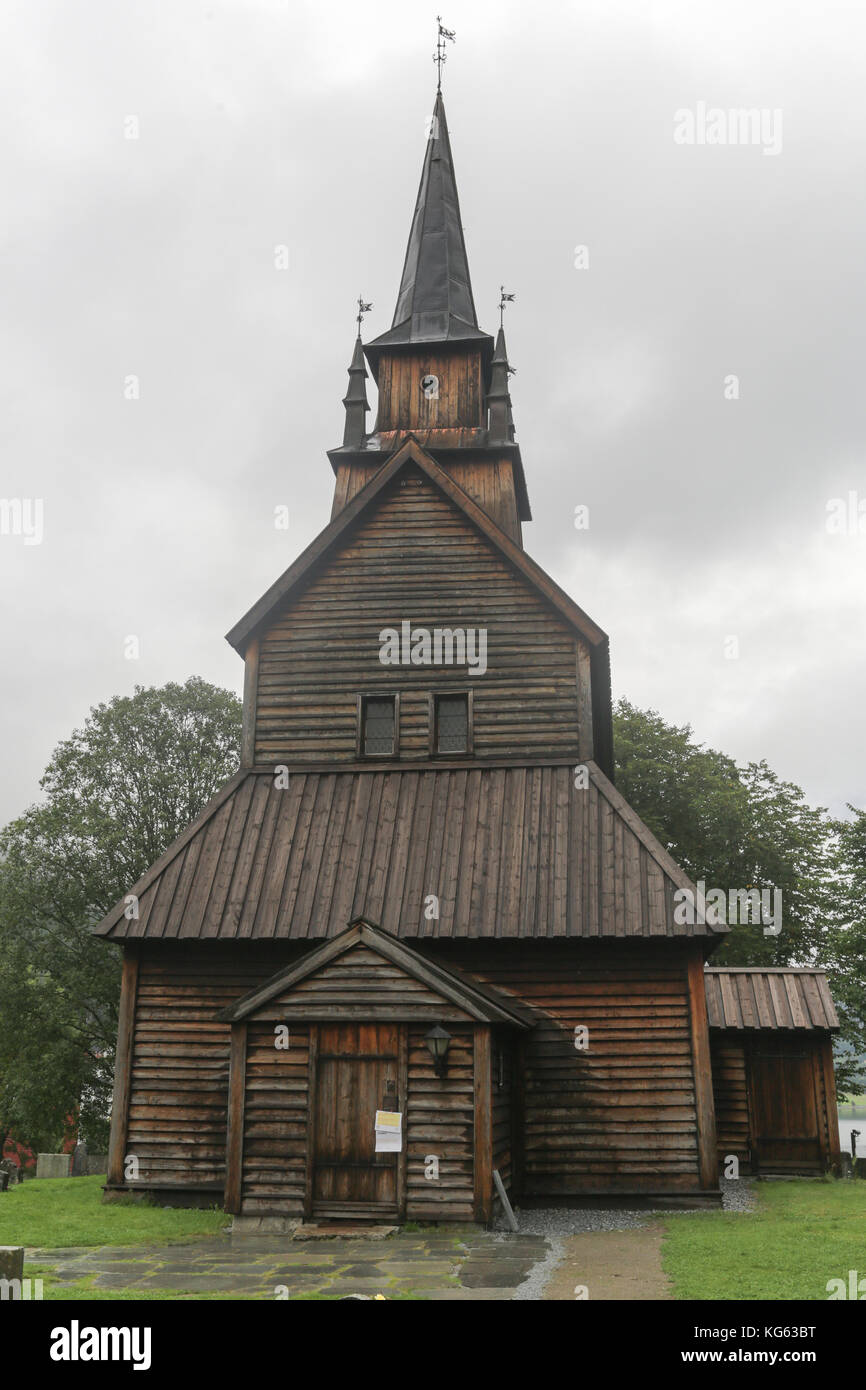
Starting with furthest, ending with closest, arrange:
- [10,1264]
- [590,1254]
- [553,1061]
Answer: [553,1061] < [590,1254] < [10,1264]

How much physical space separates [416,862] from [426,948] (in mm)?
1325

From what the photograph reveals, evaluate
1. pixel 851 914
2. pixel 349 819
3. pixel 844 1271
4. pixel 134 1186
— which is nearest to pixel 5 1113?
pixel 134 1186

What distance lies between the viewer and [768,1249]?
36.6 ft

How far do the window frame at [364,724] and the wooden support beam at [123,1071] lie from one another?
4659mm

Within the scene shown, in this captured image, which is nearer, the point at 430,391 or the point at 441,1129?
the point at 441,1129

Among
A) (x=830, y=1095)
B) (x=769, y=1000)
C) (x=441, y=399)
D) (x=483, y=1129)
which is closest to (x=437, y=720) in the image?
(x=483, y=1129)

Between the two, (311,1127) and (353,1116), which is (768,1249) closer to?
(353,1116)

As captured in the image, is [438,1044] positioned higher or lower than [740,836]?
lower

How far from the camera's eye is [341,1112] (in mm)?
13758

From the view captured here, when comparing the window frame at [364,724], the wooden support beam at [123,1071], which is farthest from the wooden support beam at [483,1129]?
the window frame at [364,724]

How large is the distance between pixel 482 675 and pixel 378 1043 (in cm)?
680

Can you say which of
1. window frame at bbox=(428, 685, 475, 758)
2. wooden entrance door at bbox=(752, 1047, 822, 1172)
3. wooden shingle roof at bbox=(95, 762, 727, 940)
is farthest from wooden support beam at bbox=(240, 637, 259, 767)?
wooden entrance door at bbox=(752, 1047, 822, 1172)

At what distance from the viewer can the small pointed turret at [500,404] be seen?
900 inches

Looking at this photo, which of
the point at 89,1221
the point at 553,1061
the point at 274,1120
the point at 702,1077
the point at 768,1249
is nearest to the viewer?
the point at 768,1249
